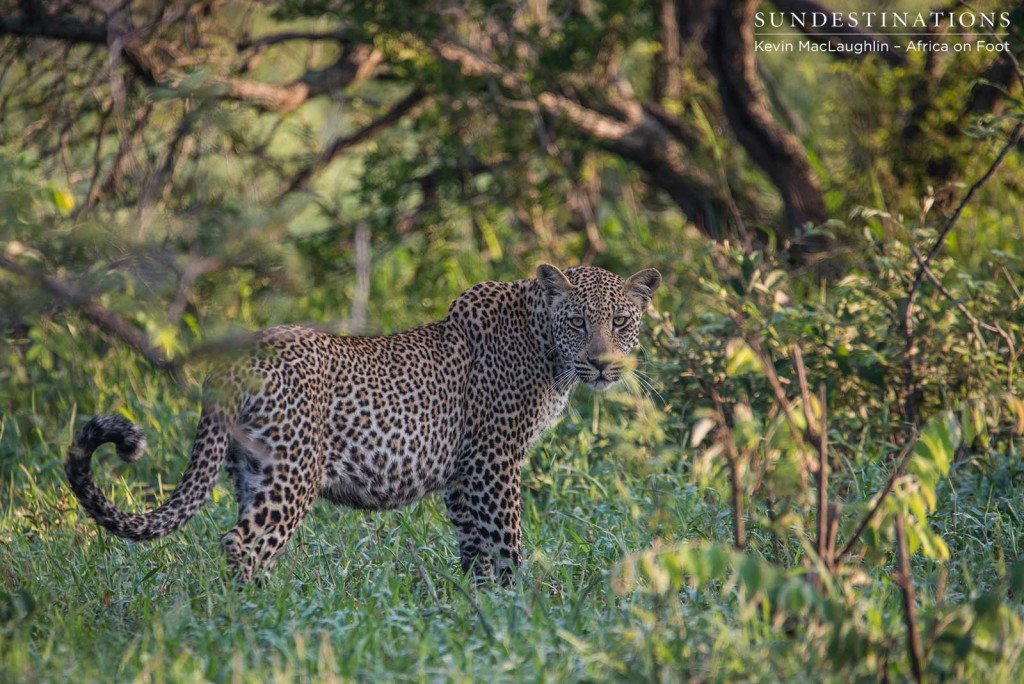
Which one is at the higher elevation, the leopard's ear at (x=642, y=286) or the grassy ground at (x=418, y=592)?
the leopard's ear at (x=642, y=286)

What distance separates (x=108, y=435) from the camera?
201 inches

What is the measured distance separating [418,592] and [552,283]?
1.77m

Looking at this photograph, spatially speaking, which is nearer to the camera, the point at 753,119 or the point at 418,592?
the point at 418,592

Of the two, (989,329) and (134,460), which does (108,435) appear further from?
(989,329)

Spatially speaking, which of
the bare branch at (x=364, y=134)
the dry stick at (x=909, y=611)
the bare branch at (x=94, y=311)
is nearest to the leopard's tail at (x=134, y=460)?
the bare branch at (x=94, y=311)

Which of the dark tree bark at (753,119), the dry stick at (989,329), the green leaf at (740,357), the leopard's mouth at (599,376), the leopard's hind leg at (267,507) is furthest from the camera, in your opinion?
the dark tree bark at (753,119)

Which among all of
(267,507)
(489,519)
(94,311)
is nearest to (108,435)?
(94,311)

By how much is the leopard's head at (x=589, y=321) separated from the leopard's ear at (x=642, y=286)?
0.28ft

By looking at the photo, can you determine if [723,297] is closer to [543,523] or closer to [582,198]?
[543,523]

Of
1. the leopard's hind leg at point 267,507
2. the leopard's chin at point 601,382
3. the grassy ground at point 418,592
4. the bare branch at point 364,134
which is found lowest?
the grassy ground at point 418,592

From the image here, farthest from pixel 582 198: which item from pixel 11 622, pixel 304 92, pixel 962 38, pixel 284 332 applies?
pixel 11 622

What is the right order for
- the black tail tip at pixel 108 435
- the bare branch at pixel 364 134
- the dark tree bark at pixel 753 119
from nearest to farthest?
the black tail tip at pixel 108 435, the dark tree bark at pixel 753 119, the bare branch at pixel 364 134

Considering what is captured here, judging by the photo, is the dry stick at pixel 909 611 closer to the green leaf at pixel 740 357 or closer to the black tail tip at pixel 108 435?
the green leaf at pixel 740 357

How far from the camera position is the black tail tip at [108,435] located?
510 cm
